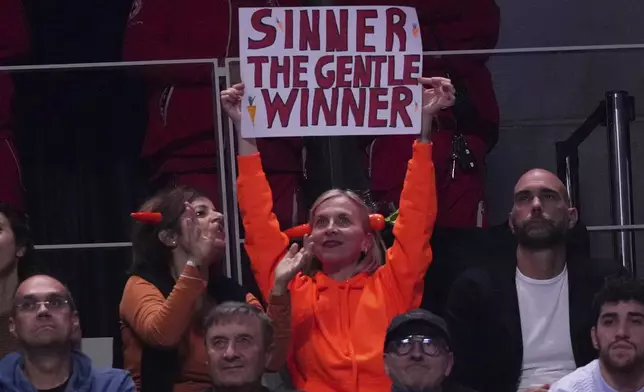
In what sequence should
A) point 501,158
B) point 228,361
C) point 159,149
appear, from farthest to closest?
point 501,158, point 159,149, point 228,361

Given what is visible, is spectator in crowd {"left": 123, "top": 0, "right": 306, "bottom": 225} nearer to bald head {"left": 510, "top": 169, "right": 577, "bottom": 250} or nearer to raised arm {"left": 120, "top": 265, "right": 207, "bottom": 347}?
raised arm {"left": 120, "top": 265, "right": 207, "bottom": 347}

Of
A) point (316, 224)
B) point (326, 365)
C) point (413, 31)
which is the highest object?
point (413, 31)

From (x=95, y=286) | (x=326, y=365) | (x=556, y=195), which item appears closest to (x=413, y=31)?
(x=556, y=195)

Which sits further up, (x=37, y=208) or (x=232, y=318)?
(x=37, y=208)

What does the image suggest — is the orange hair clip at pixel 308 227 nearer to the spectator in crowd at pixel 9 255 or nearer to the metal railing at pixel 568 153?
the metal railing at pixel 568 153

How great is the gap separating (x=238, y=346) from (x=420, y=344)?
0.62m

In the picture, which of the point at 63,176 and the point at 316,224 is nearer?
the point at 316,224

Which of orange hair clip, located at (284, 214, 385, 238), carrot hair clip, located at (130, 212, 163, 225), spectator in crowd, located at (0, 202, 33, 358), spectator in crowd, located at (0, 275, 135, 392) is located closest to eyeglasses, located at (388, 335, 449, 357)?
orange hair clip, located at (284, 214, 385, 238)

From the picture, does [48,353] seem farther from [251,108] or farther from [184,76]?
[184,76]

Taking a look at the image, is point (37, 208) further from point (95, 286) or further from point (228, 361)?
point (228, 361)

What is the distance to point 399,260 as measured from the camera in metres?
6.54

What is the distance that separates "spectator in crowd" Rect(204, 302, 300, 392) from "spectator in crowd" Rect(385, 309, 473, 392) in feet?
1.30

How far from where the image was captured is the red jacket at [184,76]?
7.45 meters

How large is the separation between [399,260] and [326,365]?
18.6 inches
